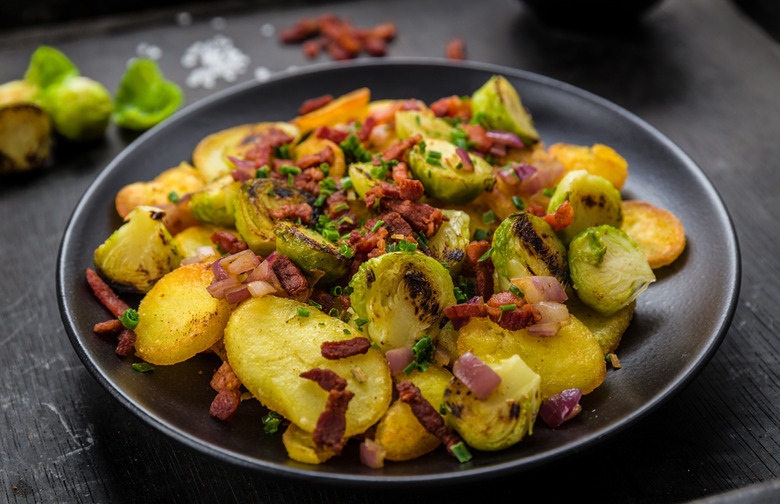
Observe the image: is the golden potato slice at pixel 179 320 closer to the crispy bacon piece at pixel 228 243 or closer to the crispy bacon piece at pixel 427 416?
the crispy bacon piece at pixel 228 243

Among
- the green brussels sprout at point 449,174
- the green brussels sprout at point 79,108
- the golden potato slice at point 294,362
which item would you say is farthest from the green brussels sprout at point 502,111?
the green brussels sprout at point 79,108

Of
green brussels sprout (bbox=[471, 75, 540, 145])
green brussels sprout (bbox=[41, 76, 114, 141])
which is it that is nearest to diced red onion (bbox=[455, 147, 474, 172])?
green brussels sprout (bbox=[471, 75, 540, 145])

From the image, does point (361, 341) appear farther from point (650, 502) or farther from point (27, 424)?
point (27, 424)

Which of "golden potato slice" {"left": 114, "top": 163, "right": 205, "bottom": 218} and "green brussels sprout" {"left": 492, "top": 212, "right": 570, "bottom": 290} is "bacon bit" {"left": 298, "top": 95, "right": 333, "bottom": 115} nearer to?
"golden potato slice" {"left": 114, "top": 163, "right": 205, "bottom": 218}

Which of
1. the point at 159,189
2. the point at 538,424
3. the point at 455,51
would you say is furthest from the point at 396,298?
the point at 455,51

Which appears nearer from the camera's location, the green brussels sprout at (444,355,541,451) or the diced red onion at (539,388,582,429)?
the green brussels sprout at (444,355,541,451)
